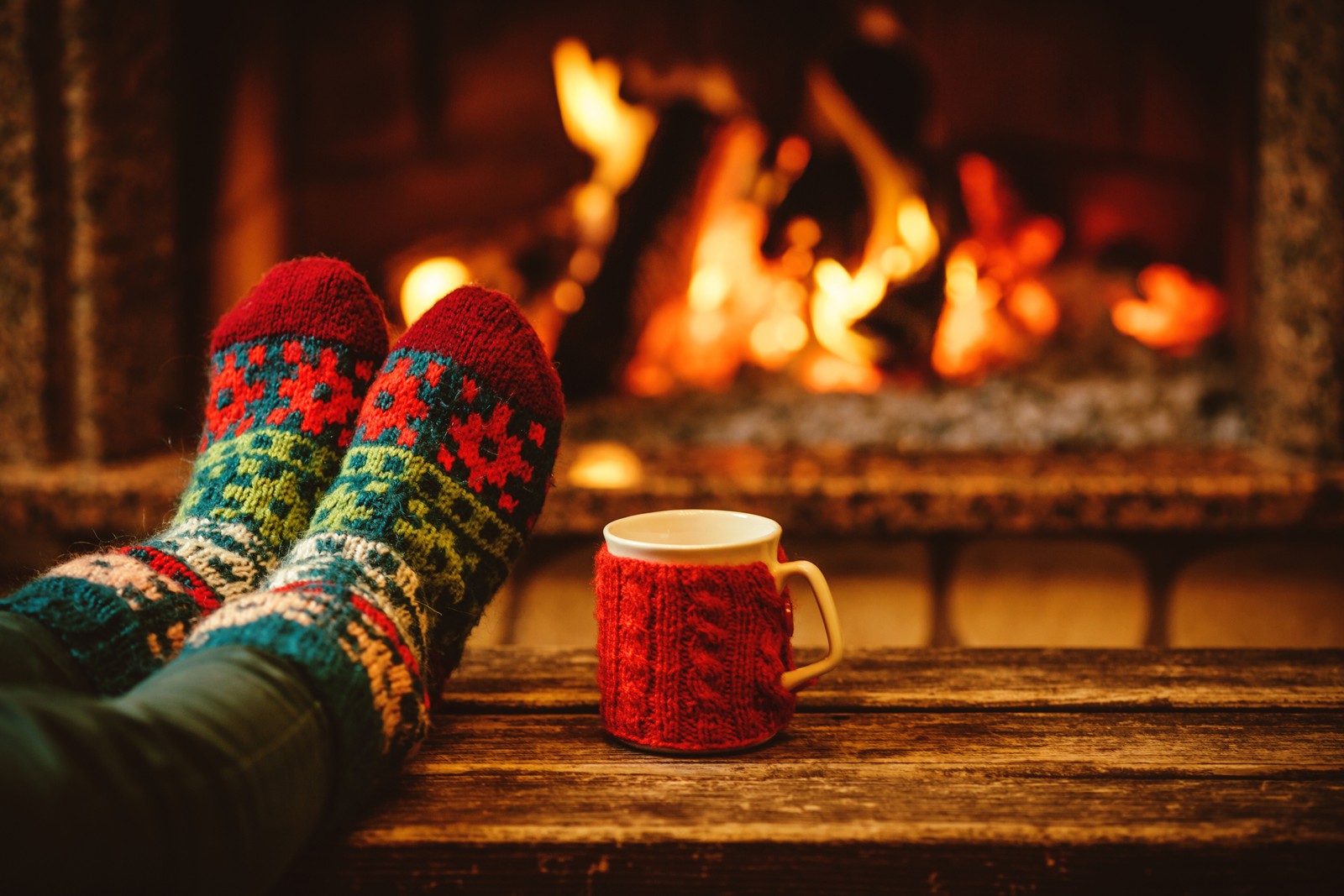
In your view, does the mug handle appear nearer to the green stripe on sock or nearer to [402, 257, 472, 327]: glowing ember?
the green stripe on sock

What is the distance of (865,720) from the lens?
1.76 ft

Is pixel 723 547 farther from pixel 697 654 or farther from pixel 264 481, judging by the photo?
pixel 264 481

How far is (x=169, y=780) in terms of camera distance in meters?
0.34

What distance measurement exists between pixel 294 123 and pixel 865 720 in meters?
1.27

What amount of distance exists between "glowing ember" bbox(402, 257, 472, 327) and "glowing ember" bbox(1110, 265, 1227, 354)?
90 centimetres

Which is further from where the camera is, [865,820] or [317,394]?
[317,394]

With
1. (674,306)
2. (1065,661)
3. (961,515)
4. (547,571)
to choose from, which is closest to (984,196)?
(674,306)

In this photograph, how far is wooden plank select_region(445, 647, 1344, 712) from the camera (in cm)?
56

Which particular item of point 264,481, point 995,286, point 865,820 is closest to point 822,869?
point 865,820

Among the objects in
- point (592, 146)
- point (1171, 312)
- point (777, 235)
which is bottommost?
point (1171, 312)

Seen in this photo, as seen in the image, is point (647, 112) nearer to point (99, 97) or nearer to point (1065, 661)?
point (99, 97)

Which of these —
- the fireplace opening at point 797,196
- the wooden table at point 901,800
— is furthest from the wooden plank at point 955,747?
the fireplace opening at point 797,196

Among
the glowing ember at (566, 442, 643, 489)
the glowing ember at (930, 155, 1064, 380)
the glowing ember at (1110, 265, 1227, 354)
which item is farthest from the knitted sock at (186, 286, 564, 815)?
the glowing ember at (1110, 265, 1227, 354)

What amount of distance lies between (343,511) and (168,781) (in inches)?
8.6
